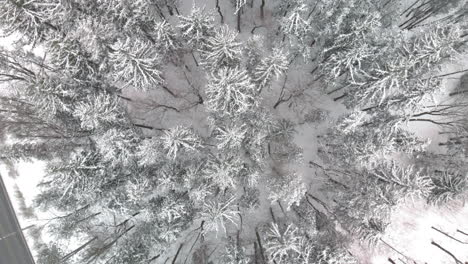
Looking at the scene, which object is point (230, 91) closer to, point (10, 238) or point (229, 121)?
point (229, 121)

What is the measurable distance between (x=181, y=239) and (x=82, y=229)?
6.67 m

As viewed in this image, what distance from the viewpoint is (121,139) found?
17.7 m

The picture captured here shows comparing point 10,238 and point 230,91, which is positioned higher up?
point 230,91

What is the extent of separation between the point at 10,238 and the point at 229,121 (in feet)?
53.0

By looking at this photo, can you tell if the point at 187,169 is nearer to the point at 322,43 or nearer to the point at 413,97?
the point at 322,43

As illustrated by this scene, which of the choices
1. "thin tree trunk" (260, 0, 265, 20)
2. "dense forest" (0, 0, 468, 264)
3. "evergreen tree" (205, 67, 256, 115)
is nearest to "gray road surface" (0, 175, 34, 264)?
"dense forest" (0, 0, 468, 264)

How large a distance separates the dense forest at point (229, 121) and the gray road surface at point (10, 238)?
1.04 metres

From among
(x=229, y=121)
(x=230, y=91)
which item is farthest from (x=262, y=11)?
(x=230, y=91)

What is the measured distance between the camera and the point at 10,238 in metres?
20.8

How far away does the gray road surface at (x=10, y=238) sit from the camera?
20547 millimetres

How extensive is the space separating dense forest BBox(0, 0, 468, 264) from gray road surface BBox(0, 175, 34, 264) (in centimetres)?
104

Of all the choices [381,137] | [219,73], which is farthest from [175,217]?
[381,137]

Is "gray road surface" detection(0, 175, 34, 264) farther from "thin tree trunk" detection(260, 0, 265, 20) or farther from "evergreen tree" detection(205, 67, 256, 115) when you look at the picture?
"thin tree trunk" detection(260, 0, 265, 20)

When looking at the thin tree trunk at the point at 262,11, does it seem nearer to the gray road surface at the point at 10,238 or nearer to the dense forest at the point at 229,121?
the dense forest at the point at 229,121
